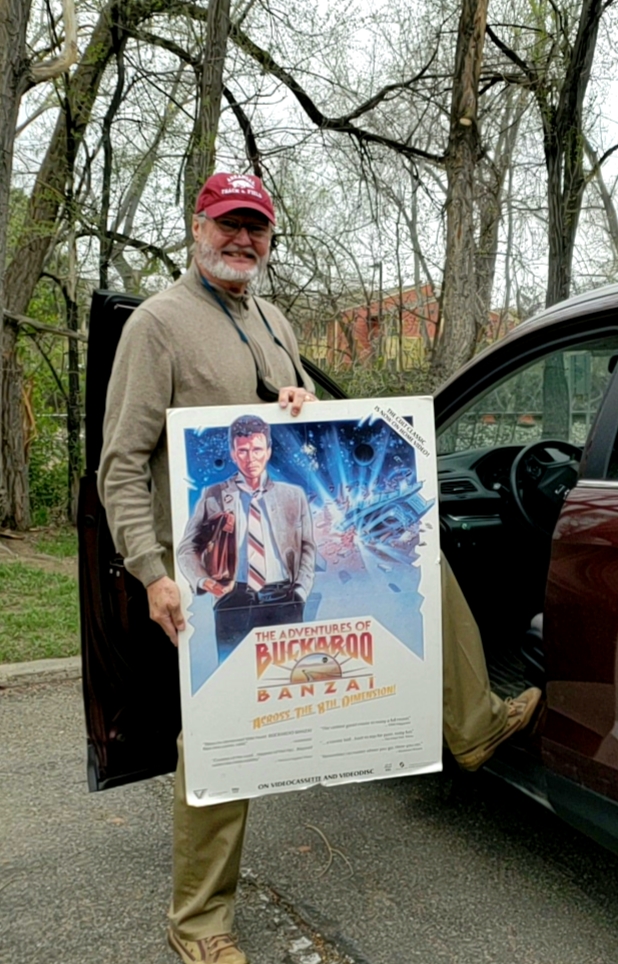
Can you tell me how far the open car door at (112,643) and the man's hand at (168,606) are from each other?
1.42 feet

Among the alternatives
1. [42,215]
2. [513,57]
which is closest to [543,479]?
[42,215]

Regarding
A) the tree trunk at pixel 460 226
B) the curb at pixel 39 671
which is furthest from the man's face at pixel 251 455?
the tree trunk at pixel 460 226

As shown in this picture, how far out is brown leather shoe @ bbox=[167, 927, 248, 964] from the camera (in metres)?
2.32

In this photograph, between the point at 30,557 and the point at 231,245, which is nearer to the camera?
the point at 231,245

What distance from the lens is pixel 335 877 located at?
288 centimetres

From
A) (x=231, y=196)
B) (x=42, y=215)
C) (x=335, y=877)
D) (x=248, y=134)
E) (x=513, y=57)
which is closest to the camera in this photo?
(x=231, y=196)

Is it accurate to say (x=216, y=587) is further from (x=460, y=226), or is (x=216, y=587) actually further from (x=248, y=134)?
(x=248, y=134)

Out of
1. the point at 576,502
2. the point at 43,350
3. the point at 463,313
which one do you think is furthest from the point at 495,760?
the point at 43,350

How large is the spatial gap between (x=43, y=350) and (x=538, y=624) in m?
7.86

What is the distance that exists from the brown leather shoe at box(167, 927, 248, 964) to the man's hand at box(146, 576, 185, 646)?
766 mm

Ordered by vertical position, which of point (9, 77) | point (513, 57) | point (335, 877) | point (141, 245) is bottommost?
point (335, 877)

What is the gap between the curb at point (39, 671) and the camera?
15.7 ft

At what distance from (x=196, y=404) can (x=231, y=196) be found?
1.88 ft

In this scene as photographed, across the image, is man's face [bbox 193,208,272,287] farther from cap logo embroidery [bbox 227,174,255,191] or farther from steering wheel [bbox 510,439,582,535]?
steering wheel [bbox 510,439,582,535]
